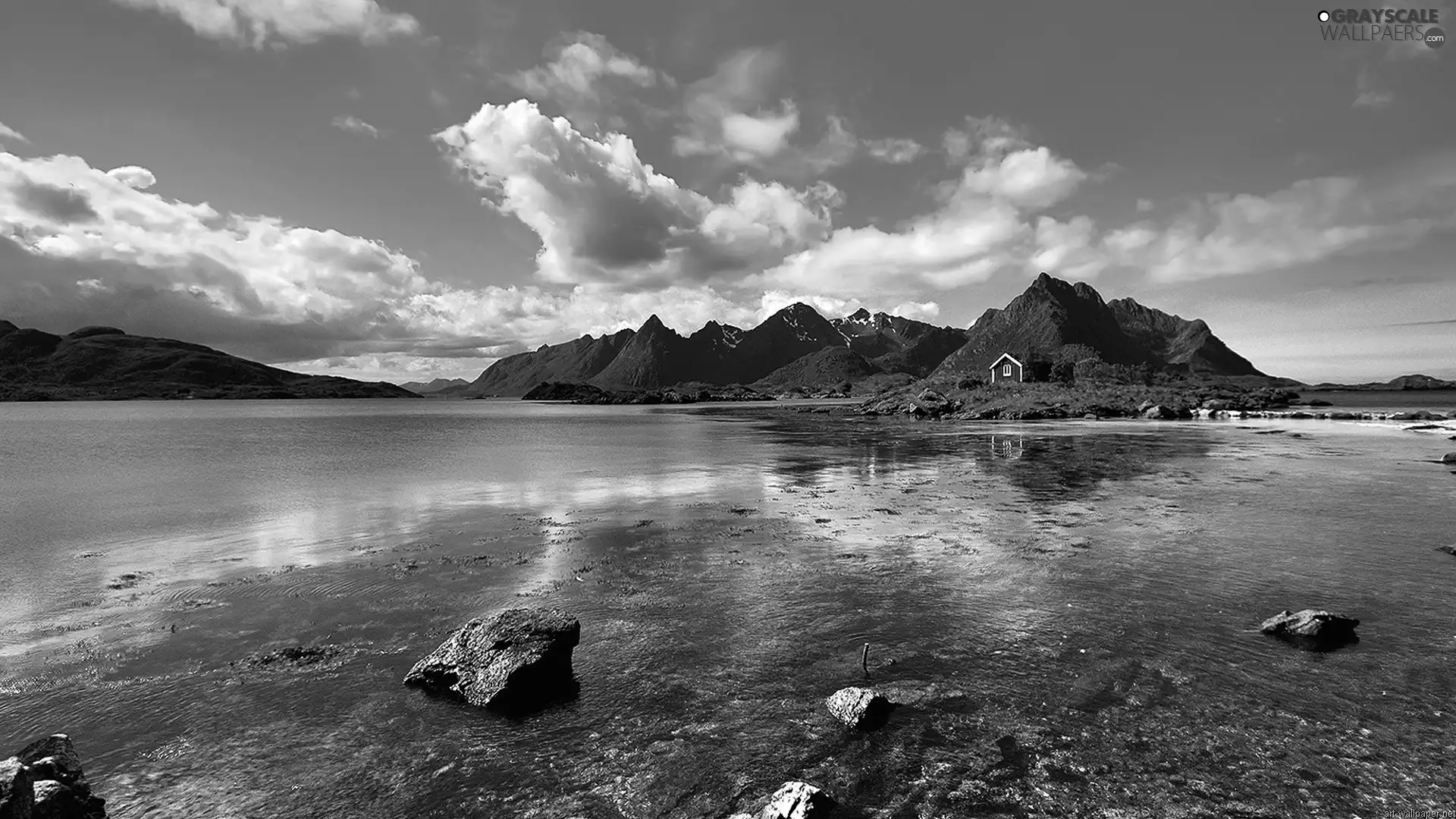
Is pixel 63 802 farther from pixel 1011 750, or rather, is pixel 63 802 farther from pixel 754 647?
pixel 1011 750

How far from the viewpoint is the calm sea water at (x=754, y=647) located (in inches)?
377

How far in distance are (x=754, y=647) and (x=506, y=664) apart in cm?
557

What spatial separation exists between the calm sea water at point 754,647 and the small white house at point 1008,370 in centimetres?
12501

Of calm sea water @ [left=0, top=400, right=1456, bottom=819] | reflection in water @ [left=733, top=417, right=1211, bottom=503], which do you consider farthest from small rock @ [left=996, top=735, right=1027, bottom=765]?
reflection in water @ [left=733, top=417, right=1211, bottom=503]

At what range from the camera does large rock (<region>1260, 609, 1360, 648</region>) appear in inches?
552

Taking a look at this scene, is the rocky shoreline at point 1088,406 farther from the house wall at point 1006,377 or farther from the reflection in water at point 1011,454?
the reflection in water at point 1011,454

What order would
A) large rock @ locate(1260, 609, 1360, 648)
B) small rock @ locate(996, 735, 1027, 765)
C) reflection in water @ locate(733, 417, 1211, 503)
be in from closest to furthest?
small rock @ locate(996, 735, 1027, 765) → large rock @ locate(1260, 609, 1360, 648) → reflection in water @ locate(733, 417, 1211, 503)

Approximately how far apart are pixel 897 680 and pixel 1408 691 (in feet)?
31.9

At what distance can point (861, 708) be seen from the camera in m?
11.1

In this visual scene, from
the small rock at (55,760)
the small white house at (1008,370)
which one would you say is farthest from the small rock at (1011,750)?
→ the small white house at (1008,370)

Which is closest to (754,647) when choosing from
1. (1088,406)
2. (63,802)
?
(63,802)

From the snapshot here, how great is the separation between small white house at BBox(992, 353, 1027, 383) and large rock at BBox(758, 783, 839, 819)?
162 m

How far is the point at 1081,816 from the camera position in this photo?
28.7ft

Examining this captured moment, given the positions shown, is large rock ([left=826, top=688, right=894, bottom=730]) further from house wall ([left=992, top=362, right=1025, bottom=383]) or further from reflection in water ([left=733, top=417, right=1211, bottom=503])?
house wall ([left=992, top=362, right=1025, bottom=383])
